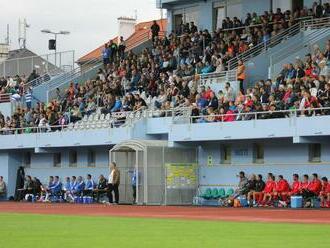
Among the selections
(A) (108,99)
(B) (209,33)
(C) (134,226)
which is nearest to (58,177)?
(A) (108,99)

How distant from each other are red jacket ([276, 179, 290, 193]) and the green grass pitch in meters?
14.5

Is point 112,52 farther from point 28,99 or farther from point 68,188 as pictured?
point 68,188

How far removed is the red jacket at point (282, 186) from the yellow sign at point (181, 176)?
19.8 feet

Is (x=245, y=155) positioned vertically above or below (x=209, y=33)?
below

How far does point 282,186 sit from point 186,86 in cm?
916

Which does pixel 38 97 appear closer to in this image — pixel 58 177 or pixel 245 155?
pixel 58 177

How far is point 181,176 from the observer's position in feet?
136

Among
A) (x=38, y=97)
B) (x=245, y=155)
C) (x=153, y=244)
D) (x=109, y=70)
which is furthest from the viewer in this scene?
(x=38, y=97)

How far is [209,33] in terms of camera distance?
4969 centimetres

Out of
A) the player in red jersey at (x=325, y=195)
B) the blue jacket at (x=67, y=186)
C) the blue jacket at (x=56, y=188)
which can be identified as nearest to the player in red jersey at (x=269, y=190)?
the player in red jersey at (x=325, y=195)

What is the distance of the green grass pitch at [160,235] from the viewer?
1516 centimetres

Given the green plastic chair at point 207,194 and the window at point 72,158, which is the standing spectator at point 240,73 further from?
the window at point 72,158

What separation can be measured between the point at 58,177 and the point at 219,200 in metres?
13.1

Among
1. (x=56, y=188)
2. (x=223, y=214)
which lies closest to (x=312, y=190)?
(x=223, y=214)
